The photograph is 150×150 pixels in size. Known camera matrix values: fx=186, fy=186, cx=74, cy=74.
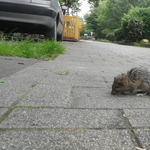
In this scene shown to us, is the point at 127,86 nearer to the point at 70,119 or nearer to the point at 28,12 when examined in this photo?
the point at 70,119

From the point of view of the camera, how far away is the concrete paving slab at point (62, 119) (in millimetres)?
1241

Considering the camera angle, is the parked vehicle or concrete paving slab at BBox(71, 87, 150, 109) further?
the parked vehicle

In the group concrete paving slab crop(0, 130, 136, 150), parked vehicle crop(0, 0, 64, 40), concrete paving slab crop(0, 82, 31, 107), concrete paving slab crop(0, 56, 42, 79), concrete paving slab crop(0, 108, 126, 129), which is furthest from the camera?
parked vehicle crop(0, 0, 64, 40)

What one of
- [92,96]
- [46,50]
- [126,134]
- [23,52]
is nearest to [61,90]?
[92,96]

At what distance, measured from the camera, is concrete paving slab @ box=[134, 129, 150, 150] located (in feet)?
3.42

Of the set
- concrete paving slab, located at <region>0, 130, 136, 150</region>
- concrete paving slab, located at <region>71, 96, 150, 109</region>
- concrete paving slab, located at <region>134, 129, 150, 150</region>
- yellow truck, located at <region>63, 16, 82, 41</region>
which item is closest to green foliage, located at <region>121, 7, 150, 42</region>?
yellow truck, located at <region>63, 16, 82, 41</region>

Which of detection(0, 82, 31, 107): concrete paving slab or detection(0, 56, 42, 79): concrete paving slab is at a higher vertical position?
detection(0, 56, 42, 79): concrete paving slab

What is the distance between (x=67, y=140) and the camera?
3.51 ft

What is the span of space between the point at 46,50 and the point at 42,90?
337 centimetres

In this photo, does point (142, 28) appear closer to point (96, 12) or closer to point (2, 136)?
point (2, 136)

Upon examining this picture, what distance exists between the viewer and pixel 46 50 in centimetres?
525

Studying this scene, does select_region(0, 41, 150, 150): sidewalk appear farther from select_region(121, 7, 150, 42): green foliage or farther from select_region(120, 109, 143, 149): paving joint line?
select_region(121, 7, 150, 42): green foliage

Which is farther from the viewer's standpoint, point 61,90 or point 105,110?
point 61,90

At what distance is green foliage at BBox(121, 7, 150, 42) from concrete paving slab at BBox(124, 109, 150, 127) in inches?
765
